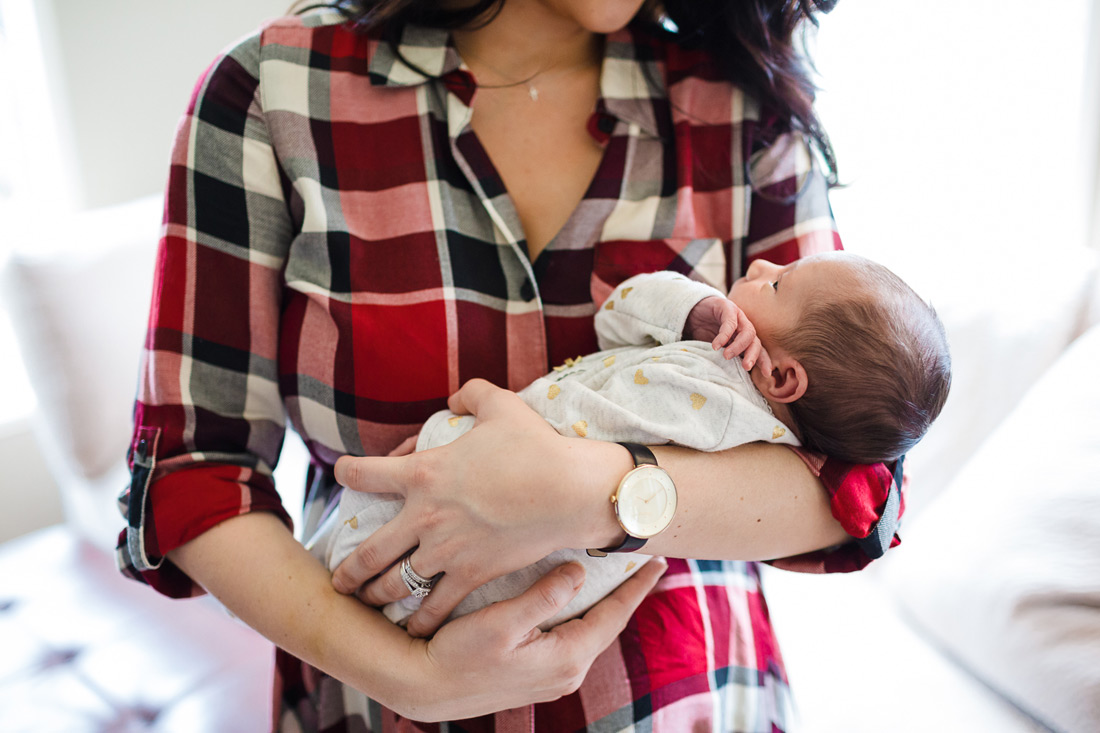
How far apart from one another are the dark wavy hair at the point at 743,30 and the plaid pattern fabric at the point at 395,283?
41 mm

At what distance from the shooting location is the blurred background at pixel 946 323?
1.05 m

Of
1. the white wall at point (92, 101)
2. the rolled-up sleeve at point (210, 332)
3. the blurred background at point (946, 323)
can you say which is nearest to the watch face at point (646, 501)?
the rolled-up sleeve at point (210, 332)

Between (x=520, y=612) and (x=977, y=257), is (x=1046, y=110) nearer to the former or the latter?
(x=977, y=257)

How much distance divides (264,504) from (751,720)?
0.73m

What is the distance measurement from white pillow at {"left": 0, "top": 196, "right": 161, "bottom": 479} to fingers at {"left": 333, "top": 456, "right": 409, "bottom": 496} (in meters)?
1.14

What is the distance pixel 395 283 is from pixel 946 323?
1085 millimetres

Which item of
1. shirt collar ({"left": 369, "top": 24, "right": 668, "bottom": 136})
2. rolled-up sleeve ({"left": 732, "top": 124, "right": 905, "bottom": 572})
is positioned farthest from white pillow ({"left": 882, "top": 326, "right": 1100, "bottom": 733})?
shirt collar ({"left": 369, "top": 24, "right": 668, "bottom": 136})

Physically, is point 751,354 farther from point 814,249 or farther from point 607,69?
point 607,69

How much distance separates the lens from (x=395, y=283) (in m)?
0.92

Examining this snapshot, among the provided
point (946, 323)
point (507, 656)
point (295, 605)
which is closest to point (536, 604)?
point (507, 656)

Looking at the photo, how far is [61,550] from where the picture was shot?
1.75m

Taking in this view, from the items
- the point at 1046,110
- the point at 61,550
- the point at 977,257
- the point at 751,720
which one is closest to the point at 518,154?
the point at 751,720

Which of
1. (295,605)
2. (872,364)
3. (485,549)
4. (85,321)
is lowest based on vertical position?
(85,321)

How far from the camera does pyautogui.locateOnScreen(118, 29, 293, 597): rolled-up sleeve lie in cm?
86
